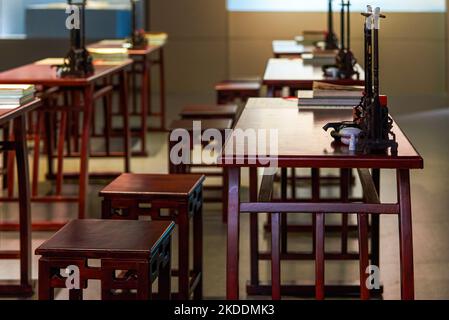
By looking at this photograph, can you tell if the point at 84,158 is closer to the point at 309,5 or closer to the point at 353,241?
the point at 353,241

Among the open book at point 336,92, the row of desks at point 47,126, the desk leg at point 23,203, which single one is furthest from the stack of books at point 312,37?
the desk leg at point 23,203

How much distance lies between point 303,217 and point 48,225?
1347 millimetres

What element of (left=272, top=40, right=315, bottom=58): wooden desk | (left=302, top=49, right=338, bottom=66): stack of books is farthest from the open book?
(left=272, top=40, right=315, bottom=58): wooden desk

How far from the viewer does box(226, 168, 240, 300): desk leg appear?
2748 mm

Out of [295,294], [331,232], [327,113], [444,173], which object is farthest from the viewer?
[444,173]

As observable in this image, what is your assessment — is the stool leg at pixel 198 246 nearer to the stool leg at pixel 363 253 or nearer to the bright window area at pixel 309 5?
the stool leg at pixel 363 253

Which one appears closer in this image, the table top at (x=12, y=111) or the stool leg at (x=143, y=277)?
the stool leg at (x=143, y=277)

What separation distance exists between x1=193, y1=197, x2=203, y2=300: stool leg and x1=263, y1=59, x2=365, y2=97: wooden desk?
130 centimetres

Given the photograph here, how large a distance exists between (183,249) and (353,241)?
162cm

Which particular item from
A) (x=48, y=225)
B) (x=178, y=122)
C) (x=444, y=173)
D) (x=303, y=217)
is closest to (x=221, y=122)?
(x=178, y=122)

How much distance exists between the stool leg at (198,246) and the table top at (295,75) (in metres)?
1.30

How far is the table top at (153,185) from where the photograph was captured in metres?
3.53
